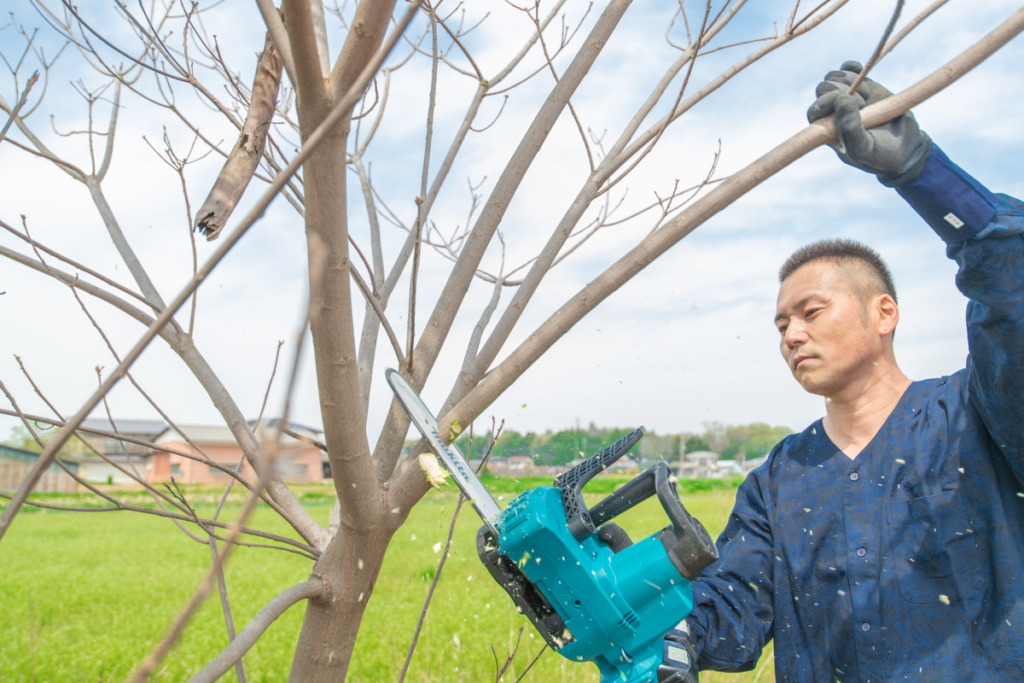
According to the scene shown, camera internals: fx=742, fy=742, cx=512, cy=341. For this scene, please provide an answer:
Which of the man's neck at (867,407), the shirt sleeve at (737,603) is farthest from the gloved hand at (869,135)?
the shirt sleeve at (737,603)

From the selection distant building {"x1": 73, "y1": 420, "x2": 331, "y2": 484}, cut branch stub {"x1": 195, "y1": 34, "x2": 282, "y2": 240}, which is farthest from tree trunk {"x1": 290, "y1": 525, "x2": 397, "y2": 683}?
cut branch stub {"x1": 195, "y1": 34, "x2": 282, "y2": 240}

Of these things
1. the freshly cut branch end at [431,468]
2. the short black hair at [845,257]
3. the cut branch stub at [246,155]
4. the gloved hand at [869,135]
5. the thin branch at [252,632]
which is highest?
the cut branch stub at [246,155]

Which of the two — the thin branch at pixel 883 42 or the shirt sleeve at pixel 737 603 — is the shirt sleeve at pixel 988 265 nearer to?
the thin branch at pixel 883 42

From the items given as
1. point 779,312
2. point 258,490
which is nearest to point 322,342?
point 258,490

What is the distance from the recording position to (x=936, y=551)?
1.89 metres

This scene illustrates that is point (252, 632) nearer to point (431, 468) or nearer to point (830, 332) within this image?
point (431, 468)

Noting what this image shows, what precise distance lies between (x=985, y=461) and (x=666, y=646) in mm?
949

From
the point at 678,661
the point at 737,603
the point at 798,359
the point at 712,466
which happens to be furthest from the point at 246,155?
the point at 712,466

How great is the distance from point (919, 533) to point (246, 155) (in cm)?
184

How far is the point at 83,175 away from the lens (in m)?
1.89

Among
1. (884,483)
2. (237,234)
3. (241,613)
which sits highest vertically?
(237,234)

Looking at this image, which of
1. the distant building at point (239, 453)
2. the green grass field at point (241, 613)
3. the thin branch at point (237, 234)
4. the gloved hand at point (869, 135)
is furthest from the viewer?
the green grass field at point (241, 613)

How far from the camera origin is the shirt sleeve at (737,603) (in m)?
2.03

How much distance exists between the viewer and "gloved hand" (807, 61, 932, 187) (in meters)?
1.50
